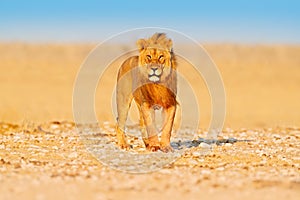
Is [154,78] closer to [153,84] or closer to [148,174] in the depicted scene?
[153,84]

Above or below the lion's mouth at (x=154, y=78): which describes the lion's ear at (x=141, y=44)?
above

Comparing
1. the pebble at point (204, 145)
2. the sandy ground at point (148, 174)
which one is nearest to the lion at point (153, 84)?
the sandy ground at point (148, 174)

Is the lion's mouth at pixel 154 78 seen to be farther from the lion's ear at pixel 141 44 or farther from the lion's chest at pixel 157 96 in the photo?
the lion's ear at pixel 141 44

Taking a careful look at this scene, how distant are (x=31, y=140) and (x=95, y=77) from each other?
29868mm

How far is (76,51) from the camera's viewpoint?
3258 inches

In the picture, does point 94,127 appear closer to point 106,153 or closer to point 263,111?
point 106,153

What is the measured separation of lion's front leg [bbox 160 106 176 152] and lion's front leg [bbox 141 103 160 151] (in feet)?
0.57

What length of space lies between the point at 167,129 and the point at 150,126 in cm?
34

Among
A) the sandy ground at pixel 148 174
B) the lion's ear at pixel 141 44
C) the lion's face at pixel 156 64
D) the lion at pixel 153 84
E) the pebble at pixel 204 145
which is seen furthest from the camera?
the pebble at pixel 204 145

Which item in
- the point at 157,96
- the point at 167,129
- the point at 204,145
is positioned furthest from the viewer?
the point at 204,145

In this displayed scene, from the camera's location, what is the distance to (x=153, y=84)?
1292 centimetres

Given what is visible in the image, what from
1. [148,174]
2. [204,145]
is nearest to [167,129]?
[204,145]

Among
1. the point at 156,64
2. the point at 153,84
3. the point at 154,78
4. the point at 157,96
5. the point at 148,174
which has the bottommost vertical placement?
the point at 148,174

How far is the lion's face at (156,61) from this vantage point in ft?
41.0
